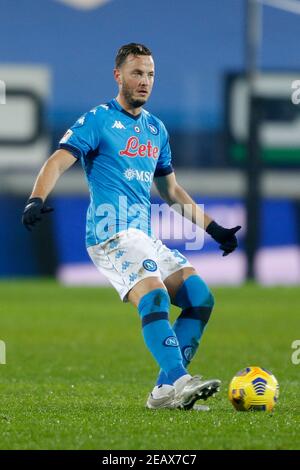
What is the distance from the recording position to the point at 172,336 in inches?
280

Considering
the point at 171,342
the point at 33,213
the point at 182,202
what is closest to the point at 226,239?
the point at 182,202

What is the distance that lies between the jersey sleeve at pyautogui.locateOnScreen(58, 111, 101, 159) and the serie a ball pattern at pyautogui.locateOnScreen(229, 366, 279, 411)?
1765 millimetres

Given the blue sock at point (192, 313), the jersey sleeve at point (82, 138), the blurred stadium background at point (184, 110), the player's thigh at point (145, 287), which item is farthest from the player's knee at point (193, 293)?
the blurred stadium background at point (184, 110)

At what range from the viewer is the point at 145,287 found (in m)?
7.14

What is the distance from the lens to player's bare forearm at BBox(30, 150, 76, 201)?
6.96 meters

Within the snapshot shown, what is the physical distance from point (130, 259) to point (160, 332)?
1.65ft

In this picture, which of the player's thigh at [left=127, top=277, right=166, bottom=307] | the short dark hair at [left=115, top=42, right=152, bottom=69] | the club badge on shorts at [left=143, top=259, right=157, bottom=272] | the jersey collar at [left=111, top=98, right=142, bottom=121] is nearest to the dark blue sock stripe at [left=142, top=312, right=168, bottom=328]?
the player's thigh at [left=127, top=277, right=166, bottom=307]

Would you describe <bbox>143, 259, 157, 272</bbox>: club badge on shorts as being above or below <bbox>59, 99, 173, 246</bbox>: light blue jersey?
below

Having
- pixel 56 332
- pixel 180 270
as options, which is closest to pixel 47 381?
pixel 180 270

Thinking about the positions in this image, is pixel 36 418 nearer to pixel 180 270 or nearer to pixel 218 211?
pixel 180 270

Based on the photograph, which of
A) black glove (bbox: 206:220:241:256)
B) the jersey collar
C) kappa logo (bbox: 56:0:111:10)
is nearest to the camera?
the jersey collar

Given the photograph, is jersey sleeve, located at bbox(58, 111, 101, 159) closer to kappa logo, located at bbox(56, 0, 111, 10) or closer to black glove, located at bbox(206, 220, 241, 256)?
black glove, located at bbox(206, 220, 241, 256)

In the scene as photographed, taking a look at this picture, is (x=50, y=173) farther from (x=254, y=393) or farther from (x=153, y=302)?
(x=254, y=393)

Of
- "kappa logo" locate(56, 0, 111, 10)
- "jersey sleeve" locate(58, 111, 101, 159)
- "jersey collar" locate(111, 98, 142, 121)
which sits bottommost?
"jersey sleeve" locate(58, 111, 101, 159)
